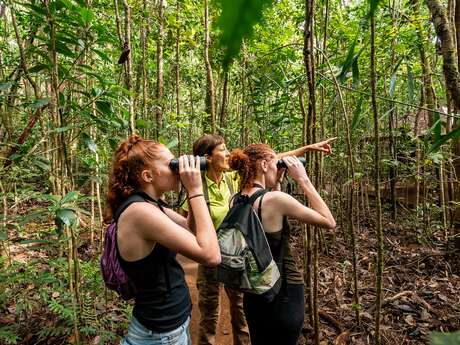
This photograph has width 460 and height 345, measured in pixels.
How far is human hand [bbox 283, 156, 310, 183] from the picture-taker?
187cm

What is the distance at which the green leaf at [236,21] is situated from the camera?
0.17 metres

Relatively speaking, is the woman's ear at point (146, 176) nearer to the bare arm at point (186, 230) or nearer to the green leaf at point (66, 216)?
the bare arm at point (186, 230)

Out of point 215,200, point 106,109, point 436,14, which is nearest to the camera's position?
point 436,14

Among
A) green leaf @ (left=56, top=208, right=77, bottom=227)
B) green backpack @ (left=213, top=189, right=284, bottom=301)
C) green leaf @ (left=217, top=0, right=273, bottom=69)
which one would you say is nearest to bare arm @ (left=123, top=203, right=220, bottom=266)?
green backpack @ (left=213, top=189, right=284, bottom=301)

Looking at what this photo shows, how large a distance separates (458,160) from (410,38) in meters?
1.76

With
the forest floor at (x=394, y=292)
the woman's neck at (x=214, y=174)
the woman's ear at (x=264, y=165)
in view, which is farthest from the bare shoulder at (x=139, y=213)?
the forest floor at (x=394, y=292)

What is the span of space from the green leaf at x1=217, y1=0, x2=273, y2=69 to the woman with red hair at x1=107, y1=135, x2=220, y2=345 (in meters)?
1.17

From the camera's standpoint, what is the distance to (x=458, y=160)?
159 inches

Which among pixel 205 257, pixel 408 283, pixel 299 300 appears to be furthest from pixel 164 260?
pixel 408 283

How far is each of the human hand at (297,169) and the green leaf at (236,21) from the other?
173cm

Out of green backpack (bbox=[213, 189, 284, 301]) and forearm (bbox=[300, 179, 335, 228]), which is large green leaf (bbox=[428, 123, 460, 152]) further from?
green backpack (bbox=[213, 189, 284, 301])

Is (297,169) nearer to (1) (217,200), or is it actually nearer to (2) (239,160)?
(2) (239,160)

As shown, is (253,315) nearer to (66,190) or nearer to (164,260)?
(164,260)

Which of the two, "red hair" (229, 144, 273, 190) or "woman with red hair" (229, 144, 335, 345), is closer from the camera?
"woman with red hair" (229, 144, 335, 345)
